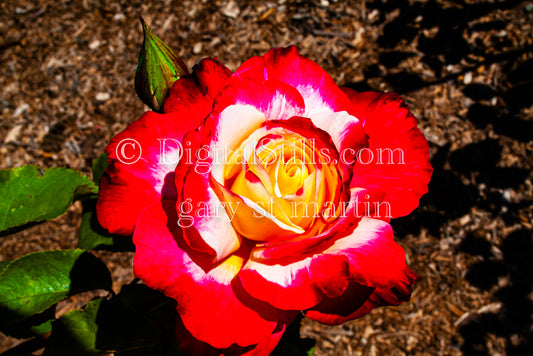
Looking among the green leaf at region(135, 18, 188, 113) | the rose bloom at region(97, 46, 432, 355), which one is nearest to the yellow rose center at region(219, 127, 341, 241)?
the rose bloom at region(97, 46, 432, 355)

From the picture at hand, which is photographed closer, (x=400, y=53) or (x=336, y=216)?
(x=336, y=216)

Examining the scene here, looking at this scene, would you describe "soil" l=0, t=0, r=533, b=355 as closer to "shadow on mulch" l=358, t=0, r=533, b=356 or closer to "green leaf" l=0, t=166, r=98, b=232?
"shadow on mulch" l=358, t=0, r=533, b=356

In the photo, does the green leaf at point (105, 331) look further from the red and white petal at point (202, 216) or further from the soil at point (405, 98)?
the soil at point (405, 98)

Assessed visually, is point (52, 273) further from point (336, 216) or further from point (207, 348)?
point (336, 216)

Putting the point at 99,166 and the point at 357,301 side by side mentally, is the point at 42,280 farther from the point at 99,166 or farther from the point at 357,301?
the point at 357,301

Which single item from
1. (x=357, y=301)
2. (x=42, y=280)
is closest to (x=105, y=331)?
(x=42, y=280)

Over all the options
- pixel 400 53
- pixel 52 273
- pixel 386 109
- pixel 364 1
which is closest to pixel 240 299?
pixel 386 109
